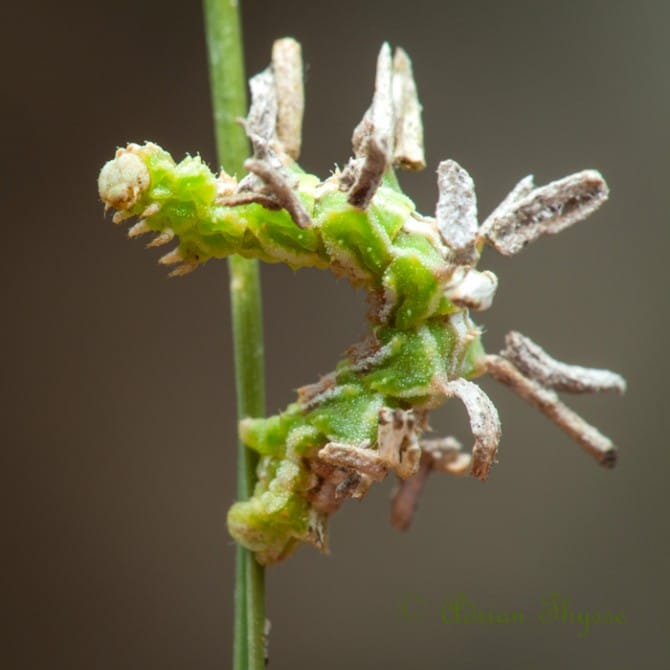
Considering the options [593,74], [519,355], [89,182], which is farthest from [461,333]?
[593,74]

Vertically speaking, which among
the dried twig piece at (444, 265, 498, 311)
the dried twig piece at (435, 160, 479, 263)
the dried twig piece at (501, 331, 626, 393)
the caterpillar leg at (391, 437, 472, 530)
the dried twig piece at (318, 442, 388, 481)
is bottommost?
the caterpillar leg at (391, 437, 472, 530)

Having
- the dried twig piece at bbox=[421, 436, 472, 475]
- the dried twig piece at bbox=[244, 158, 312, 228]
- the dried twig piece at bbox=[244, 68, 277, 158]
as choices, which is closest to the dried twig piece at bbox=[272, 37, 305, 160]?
the dried twig piece at bbox=[244, 68, 277, 158]

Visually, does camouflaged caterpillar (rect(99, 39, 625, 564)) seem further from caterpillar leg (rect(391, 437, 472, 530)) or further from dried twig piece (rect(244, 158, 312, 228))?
caterpillar leg (rect(391, 437, 472, 530))

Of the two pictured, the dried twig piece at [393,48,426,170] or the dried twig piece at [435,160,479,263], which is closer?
the dried twig piece at [435,160,479,263]

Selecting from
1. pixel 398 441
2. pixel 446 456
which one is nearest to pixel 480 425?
pixel 398 441

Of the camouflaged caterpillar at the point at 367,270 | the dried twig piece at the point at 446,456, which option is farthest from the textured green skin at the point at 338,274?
the dried twig piece at the point at 446,456

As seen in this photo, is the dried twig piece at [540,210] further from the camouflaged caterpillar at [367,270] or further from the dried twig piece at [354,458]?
the dried twig piece at [354,458]

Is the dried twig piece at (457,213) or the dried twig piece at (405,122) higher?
the dried twig piece at (405,122)
